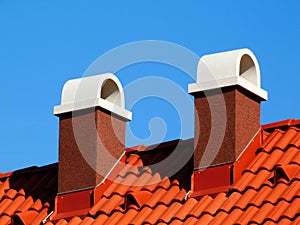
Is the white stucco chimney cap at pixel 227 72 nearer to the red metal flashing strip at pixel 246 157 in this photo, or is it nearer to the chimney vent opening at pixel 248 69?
the chimney vent opening at pixel 248 69

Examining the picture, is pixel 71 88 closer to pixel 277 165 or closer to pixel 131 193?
pixel 131 193

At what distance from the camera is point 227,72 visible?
1573 cm

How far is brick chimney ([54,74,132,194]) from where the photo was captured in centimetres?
1656

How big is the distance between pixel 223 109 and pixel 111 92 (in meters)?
2.22

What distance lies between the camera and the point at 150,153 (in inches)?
671

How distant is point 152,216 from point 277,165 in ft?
5.68

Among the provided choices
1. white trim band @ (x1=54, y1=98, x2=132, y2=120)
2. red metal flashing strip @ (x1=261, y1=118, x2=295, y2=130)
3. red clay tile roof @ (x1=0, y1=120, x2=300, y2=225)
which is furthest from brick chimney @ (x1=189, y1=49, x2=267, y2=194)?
white trim band @ (x1=54, y1=98, x2=132, y2=120)

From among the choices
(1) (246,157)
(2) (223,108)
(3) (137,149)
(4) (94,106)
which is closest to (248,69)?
(2) (223,108)

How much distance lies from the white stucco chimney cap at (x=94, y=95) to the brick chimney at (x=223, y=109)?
1.48m

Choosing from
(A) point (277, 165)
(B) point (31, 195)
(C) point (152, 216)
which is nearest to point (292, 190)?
(A) point (277, 165)

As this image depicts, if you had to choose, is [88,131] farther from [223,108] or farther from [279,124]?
[279,124]

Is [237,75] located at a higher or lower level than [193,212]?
higher

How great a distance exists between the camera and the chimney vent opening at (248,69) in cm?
1622

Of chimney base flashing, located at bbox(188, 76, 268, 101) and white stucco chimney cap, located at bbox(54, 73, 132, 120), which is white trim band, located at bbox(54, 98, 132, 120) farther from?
chimney base flashing, located at bbox(188, 76, 268, 101)
